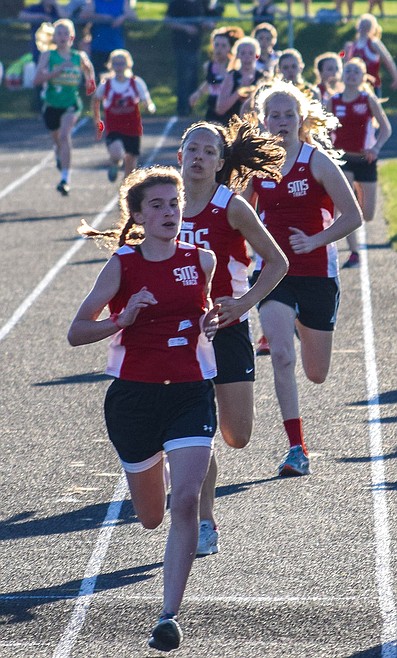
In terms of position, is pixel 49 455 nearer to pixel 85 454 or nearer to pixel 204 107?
pixel 85 454

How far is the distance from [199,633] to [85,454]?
117 inches

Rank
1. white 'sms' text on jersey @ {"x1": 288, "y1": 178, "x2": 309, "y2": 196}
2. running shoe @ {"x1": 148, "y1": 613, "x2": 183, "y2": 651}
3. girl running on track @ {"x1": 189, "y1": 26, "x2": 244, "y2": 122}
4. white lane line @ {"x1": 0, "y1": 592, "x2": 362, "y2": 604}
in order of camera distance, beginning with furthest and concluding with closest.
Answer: girl running on track @ {"x1": 189, "y1": 26, "x2": 244, "y2": 122}
white 'sms' text on jersey @ {"x1": 288, "y1": 178, "x2": 309, "y2": 196}
white lane line @ {"x1": 0, "y1": 592, "x2": 362, "y2": 604}
running shoe @ {"x1": 148, "y1": 613, "x2": 183, "y2": 651}

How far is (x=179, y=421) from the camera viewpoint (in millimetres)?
5848

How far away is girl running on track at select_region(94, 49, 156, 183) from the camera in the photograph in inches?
754

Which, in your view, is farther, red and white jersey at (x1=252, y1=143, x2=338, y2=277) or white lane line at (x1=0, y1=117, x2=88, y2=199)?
white lane line at (x1=0, y1=117, x2=88, y2=199)

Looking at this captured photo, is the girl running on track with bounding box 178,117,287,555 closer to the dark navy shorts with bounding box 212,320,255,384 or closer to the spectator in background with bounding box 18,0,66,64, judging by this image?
the dark navy shorts with bounding box 212,320,255,384

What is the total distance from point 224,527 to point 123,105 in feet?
41.3

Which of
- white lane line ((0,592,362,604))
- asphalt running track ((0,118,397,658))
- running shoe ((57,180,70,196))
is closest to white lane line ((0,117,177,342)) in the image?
asphalt running track ((0,118,397,658))

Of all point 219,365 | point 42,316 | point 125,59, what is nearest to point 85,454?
point 219,365

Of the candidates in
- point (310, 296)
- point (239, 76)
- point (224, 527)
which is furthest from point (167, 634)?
point (239, 76)

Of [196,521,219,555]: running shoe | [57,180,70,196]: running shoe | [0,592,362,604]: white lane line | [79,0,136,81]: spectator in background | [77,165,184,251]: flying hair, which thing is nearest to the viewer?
[77,165,184,251]: flying hair

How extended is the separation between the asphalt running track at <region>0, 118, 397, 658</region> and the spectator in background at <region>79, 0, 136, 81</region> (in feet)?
50.5

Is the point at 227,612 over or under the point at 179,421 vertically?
under

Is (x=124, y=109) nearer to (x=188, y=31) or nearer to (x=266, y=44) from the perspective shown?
(x=266, y=44)
